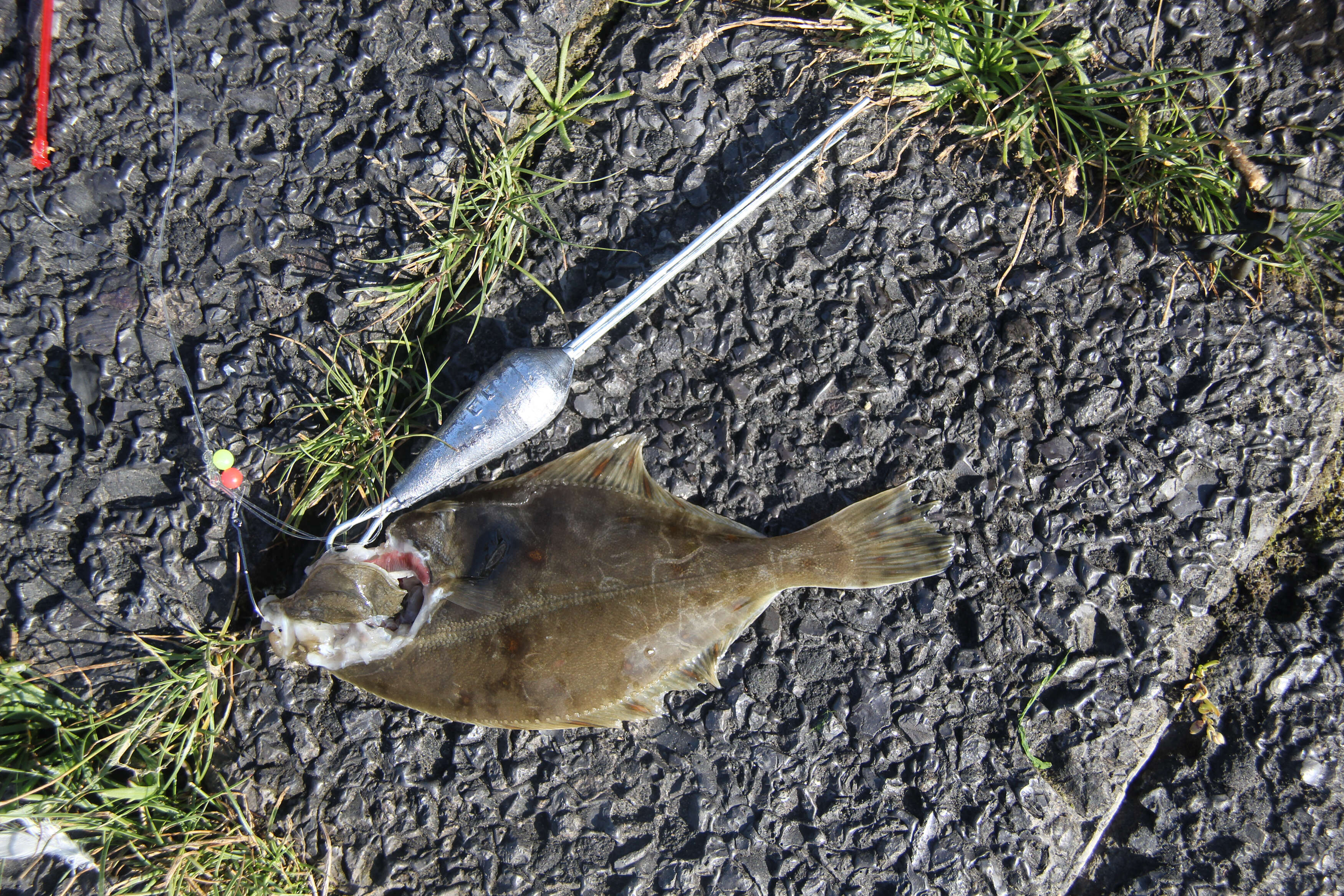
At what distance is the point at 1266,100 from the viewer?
2.76m

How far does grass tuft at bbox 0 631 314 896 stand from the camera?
105 inches

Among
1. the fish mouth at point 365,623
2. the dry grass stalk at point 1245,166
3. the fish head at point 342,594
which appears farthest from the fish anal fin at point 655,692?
the dry grass stalk at point 1245,166

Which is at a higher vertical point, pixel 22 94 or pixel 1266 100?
pixel 22 94

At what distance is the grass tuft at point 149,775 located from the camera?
2.67 meters

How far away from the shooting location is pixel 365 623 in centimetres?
258

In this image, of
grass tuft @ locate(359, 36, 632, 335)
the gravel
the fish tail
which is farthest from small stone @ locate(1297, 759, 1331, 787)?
grass tuft @ locate(359, 36, 632, 335)

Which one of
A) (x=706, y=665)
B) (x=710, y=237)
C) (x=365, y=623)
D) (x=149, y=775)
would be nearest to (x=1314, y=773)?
(x=706, y=665)

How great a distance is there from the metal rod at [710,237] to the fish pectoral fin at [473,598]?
894mm

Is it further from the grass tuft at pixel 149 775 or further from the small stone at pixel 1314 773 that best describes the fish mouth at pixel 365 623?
the small stone at pixel 1314 773

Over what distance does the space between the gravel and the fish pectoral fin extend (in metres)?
0.49

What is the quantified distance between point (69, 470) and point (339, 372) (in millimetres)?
1081

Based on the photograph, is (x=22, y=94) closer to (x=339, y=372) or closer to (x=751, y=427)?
(x=339, y=372)

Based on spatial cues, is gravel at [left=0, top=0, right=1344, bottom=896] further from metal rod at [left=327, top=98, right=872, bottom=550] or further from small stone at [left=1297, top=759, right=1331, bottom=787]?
metal rod at [left=327, top=98, right=872, bottom=550]

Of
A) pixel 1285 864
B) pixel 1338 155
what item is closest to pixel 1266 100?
pixel 1338 155
